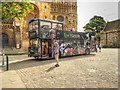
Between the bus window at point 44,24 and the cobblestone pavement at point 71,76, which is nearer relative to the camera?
the cobblestone pavement at point 71,76

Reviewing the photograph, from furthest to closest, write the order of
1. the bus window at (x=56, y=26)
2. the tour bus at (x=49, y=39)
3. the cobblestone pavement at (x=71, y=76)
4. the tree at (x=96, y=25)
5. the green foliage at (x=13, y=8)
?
1. the tree at (x=96, y=25)
2. the green foliage at (x=13, y=8)
3. the bus window at (x=56, y=26)
4. the tour bus at (x=49, y=39)
5. the cobblestone pavement at (x=71, y=76)

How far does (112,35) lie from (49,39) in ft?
145

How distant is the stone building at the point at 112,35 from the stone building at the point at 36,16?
11686 millimetres

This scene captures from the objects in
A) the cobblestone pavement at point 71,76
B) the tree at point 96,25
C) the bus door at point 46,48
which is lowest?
the cobblestone pavement at point 71,76

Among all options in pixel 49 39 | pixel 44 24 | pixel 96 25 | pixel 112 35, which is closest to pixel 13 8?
pixel 44 24

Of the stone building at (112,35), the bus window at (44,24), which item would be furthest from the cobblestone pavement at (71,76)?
the stone building at (112,35)

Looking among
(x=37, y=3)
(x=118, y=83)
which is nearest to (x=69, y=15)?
(x=37, y=3)

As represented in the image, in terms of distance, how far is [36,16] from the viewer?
56.5m

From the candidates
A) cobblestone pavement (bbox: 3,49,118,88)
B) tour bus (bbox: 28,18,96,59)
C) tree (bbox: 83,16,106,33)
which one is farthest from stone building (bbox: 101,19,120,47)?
cobblestone pavement (bbox: 3,49,118,88)

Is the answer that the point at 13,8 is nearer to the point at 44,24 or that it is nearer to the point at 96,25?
the point at 44,24

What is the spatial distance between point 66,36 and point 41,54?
→ 4.04 meters

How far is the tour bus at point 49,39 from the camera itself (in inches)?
762

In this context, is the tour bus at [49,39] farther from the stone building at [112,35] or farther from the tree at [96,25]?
the tree at [96,25]

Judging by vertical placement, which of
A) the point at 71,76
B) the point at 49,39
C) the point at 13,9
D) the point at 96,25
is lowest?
the point at 71,76
